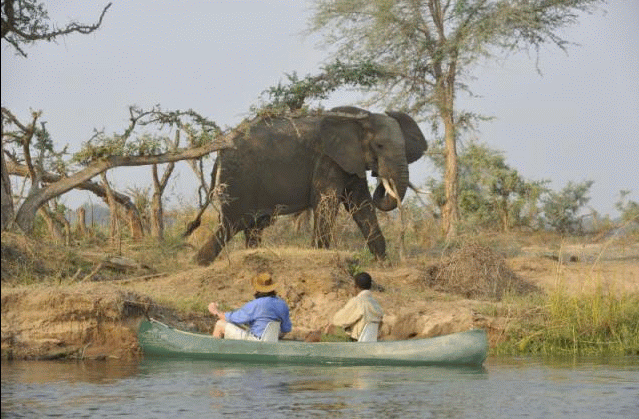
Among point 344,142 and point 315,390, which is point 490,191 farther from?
point 315,390

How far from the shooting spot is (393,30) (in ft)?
85.0

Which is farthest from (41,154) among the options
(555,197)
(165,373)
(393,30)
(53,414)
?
(555,197)

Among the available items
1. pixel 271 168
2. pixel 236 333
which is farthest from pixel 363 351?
pixel 271 168

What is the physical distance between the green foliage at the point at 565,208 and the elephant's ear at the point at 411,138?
7.49 m

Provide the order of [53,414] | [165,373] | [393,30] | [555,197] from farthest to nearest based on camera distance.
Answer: [555,197] → [393,30] → [165,373] → [53,414]

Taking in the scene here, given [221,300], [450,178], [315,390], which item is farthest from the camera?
[450,178]

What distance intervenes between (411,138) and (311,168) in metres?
2.04

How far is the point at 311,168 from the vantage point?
19312 mm

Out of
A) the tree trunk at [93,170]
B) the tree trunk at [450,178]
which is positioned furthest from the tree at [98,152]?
the tree trunk at [450,178]

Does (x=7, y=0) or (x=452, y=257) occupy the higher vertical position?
(x=7, y=0)

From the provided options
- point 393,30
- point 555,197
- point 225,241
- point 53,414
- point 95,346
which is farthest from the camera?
point 555,197

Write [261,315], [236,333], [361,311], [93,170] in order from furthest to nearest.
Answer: [93,170], [236,333], [261,315], [361,311]

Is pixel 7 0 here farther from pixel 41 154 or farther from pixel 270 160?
pixel 270 160

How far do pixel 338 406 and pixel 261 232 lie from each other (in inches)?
359
